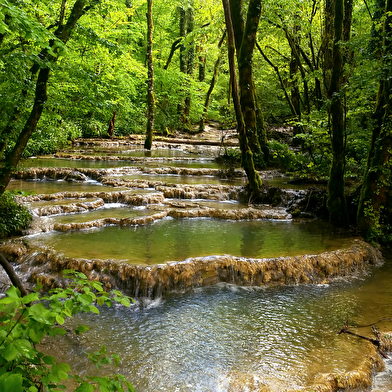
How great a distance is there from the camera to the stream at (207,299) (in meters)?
3.77

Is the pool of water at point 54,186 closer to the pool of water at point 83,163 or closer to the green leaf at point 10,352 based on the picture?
the pool of water at point 83,163

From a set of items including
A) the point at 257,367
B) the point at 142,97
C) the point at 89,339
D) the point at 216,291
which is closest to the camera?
the point at 257,367

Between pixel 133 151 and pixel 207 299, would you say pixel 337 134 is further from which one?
pixel 133 151

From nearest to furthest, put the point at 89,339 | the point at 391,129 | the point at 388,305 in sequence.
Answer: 1. the point at 89,339
2. the point at 388,305
3. the point at 391,129

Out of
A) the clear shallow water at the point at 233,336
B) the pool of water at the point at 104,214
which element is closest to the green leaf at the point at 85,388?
the clear shallow water at the point at 233,336

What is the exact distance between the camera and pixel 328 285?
6.09m

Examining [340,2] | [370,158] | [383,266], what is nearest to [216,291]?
[383,266]

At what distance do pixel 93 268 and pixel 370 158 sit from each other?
609 cm

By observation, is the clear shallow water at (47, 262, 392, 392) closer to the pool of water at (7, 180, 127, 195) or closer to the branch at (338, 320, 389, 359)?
the branch at (338, 320, 389, 359)

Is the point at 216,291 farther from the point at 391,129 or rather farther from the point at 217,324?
the point at 391,129

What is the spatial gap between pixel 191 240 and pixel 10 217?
12.1ft

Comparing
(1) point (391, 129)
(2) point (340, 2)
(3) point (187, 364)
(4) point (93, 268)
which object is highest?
(2) point (340, 2)

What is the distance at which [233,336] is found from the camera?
14.4ft

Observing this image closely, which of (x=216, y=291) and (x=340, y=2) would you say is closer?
(x=216, y=291)
